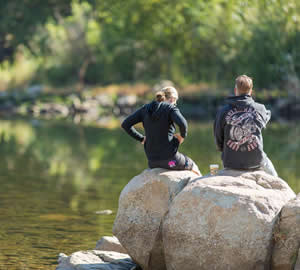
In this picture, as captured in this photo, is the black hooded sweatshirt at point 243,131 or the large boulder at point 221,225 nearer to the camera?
the large boulder at point 221,225

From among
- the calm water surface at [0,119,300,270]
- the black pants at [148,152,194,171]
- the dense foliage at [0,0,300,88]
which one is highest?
the dense foliage at [0,0,300,88]

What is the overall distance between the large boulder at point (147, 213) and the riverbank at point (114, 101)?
36.3m

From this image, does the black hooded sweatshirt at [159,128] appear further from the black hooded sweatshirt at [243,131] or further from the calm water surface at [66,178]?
the calm water surface at [66,178]

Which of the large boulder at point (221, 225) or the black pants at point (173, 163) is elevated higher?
the black pants at point (173, 163)

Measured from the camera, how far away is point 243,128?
24.6 ft

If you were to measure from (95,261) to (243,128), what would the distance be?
2005 millimetres

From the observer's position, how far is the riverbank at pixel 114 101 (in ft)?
150

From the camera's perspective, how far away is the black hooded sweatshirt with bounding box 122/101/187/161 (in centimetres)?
781

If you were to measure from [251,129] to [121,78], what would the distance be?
49.4 meters

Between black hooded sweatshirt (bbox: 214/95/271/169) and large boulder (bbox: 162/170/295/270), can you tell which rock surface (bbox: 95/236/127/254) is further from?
black hooded sweatshirt (bbox: 214/95/271/169)

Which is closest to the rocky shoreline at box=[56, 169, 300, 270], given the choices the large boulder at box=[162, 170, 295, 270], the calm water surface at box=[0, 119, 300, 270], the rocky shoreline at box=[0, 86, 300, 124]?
the large boulder at box=[162, 170, 295, 270]

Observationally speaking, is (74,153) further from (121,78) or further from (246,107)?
(121,78)

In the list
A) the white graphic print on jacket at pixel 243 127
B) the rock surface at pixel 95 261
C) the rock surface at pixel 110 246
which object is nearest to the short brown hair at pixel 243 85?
the white graphic print on jacket at pixel 243 127

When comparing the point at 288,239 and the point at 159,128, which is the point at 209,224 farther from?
the point at 159,128
